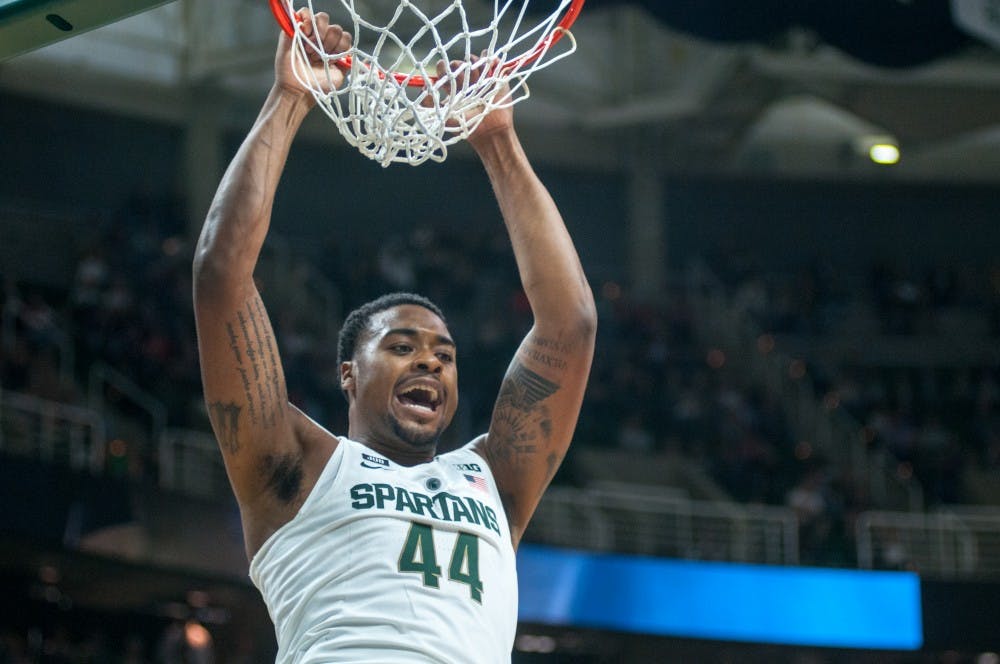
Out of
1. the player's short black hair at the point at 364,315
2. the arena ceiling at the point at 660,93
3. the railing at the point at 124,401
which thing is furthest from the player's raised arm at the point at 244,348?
the arena ceiling at the point at 660,93

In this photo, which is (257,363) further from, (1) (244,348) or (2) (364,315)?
(2) (364,315)

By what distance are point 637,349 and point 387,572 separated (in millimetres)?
14311

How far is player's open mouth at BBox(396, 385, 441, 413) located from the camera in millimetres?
3660

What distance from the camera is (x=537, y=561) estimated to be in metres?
13.0

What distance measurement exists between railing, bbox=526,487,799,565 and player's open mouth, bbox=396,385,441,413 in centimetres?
1012

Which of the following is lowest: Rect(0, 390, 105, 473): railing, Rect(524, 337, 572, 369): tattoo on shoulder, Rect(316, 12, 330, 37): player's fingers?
Rect(524, 337, 572, 369): tattoo on shoulder

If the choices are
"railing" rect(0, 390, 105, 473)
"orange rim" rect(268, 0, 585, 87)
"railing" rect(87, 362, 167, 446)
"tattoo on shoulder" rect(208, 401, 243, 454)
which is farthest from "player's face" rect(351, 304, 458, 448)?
"railing" rect(87, 362, 167, 446)

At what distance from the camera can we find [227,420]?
3.39 m

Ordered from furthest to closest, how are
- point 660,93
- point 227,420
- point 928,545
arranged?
point 660,93 → point 928,545 → point 227,420

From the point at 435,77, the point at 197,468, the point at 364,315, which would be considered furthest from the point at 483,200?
the point at 364,315

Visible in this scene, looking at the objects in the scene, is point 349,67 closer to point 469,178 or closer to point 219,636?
point 219,636

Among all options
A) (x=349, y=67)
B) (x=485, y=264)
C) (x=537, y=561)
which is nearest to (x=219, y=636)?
(x=537, y=561)

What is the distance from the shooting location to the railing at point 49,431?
456 inches

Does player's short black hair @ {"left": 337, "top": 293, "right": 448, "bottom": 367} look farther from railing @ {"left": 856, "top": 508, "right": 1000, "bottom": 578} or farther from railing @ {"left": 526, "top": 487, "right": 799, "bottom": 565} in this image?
railing @ {"left": 856, "top": 508, "right": 1000, "bottom": 578}
